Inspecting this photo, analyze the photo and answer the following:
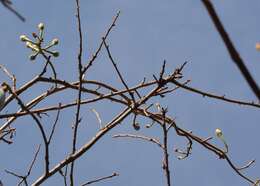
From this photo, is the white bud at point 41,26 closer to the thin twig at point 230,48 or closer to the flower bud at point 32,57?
the flower bud at point 32,57

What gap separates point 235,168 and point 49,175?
3.92 feet

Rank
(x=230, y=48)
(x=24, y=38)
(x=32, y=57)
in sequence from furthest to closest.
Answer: (x=24, y=38), (x=32, y=57), (x=230, y=48)

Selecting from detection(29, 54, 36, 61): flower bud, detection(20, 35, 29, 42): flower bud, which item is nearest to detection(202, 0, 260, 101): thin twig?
detection(29, 54, 36, 61): flower bud

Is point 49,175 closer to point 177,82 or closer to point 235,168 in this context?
point 177,82

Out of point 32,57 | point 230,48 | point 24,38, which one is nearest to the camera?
point 230,48

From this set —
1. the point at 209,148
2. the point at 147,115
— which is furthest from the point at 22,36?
the point at 209,148

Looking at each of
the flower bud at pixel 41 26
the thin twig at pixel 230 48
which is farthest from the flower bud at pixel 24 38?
the thin twig at pixel 230 48

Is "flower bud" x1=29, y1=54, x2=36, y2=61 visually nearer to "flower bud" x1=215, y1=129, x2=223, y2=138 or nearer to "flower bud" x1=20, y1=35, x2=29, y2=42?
"flower bud" x1=20, y1=35, x2=29, y2=42

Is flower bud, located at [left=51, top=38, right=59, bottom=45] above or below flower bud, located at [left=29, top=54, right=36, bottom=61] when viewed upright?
above

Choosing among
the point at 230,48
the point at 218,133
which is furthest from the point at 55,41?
the point at 230,48

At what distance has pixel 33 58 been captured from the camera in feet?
9.09

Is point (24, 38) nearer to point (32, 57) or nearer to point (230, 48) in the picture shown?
point (32, 57)

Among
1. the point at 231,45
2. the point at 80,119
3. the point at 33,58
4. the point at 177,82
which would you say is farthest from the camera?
the point at 177,82

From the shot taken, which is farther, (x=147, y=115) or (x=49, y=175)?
(x=147, y=115)
